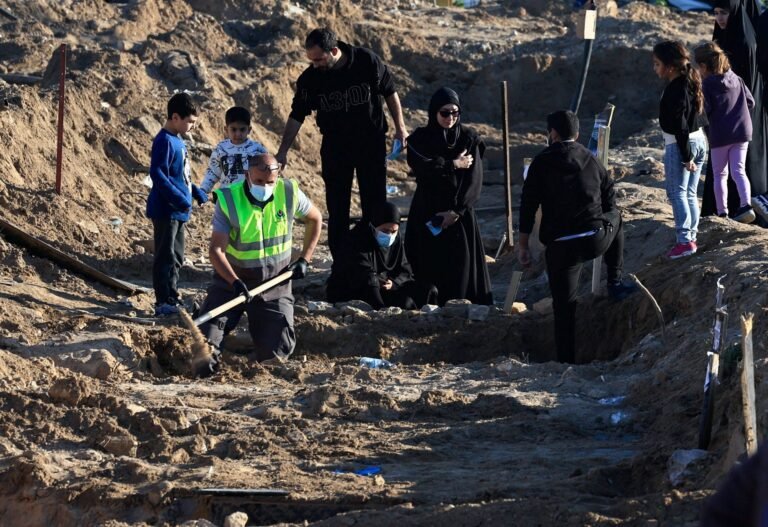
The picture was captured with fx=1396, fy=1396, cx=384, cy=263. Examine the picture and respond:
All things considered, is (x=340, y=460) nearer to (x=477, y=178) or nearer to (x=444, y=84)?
(x=477, y=178)

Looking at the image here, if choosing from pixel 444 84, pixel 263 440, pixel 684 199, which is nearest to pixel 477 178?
pixel 684 199

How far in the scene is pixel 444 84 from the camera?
2091 cm

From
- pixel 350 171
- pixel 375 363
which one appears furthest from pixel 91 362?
pixel 350 171

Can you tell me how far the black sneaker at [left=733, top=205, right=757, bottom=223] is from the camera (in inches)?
409

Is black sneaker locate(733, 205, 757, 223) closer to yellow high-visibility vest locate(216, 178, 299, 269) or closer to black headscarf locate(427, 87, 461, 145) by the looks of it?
black headscarf locate(427, 87, 461, 145)

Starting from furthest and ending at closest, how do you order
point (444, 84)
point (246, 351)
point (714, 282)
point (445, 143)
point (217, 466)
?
1. point (444, 84)
2. point (445, 143)
3. point (246, 351)
4. point (714, 282)
5. point (217, 466)

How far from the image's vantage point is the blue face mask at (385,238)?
1026cm

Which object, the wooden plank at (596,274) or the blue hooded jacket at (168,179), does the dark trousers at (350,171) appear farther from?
the wooden plank at (596,274)

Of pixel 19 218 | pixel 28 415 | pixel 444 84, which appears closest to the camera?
pixel 28 415

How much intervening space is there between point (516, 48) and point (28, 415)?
15255mm

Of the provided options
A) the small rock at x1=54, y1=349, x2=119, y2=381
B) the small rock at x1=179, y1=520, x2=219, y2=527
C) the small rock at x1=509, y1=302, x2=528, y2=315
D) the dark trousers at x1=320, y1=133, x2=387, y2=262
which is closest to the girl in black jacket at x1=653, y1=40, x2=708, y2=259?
the small rock at x1=509, y1=302, x2=528, y2=315

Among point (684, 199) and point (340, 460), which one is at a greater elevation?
point (684, 199)

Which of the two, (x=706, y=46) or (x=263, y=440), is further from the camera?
(x=706, y=46)

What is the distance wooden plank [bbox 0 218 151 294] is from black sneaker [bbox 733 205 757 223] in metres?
4.65
